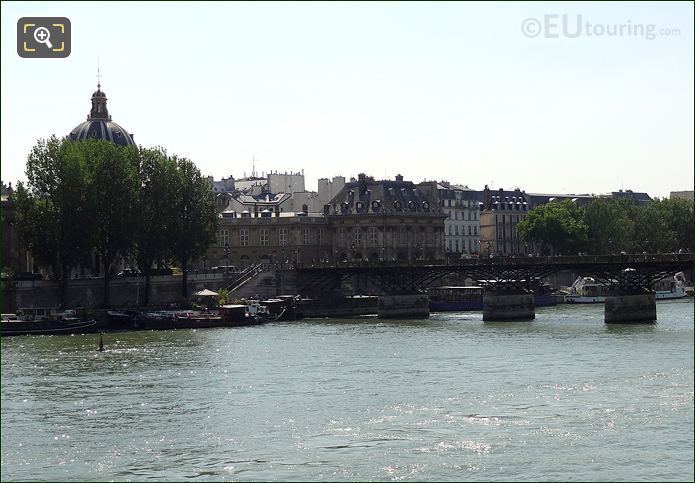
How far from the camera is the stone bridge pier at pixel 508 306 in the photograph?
100375 millimetres

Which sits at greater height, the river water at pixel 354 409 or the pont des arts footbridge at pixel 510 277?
the pont des arts footbridge at pixel 510 277

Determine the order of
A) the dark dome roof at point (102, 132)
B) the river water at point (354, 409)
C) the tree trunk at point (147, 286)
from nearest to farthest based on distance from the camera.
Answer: the river water at point (354, 409) < the tree trunk at point (147, 286) < the dark dome roof at point (102, 132)

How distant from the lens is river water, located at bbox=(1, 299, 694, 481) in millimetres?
37219

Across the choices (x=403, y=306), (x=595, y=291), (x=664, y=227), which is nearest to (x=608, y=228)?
(x=664, y=227)

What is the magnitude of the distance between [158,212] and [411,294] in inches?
880

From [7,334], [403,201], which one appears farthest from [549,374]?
[403,201]

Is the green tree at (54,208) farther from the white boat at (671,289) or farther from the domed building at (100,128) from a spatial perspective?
the white boat at (671,289)

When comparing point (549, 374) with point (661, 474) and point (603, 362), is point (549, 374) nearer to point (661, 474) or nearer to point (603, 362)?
point (603, 362)

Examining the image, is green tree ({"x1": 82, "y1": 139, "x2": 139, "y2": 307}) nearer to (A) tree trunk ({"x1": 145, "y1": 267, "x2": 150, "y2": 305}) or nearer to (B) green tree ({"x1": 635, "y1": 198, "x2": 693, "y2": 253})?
(A) tree trunk ({"x1": 145, "y1": 267, "x2": 150, "y2": 305})

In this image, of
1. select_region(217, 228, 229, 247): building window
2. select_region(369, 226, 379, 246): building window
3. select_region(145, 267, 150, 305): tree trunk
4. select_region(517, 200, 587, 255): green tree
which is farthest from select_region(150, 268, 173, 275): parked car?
select_region(517, 200, 587, 255): green tree

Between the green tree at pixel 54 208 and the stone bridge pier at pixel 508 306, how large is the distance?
3037cm

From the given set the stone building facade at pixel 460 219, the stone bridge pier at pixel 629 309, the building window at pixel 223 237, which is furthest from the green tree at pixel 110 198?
the stone building facade at pixel 460 219

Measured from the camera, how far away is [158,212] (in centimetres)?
10294

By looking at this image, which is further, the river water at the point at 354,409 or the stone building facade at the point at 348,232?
the stone building facade at the point at 348,232
